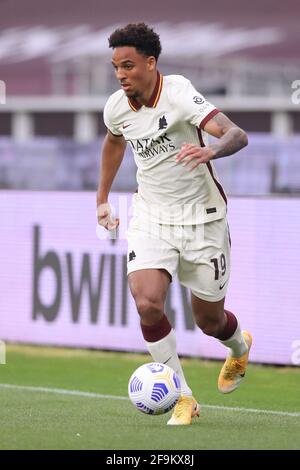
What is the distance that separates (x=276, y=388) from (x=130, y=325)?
7.86 feet

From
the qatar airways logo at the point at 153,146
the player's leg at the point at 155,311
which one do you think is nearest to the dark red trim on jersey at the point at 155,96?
the qatar airways logo at the point at 153,146

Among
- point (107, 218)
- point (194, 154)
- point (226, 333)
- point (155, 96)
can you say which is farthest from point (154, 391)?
point (155, 96)

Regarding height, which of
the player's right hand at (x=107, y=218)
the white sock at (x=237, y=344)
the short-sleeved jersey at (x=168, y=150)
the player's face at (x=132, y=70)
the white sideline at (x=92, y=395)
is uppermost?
the player's face at (x=132, y=70)

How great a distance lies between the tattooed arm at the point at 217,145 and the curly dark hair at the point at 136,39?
0.63m

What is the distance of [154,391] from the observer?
754cm

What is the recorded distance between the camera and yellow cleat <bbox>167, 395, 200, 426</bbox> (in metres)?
7.97

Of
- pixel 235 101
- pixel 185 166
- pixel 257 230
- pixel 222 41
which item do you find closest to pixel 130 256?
pixel 185 166

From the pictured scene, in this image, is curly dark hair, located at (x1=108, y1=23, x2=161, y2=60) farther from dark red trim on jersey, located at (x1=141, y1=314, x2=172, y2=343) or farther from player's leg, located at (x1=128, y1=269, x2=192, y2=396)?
dark red trim on jersey, located at (x1=141, y1=314, x2=172, y2=343)

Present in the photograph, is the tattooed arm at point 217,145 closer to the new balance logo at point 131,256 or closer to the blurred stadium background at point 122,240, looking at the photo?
the new balance logo at point 131,256

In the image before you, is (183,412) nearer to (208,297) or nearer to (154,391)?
(154,391)

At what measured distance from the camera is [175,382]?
769 cm

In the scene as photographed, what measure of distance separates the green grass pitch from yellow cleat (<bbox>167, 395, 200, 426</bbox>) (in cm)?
8

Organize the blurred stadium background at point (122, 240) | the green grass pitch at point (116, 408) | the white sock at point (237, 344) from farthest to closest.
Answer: the blurred stadium background at point (122, 240) → the white sock at point (237, 344) → the green grass pitch at point (116, 408)

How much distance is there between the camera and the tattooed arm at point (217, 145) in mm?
7234
